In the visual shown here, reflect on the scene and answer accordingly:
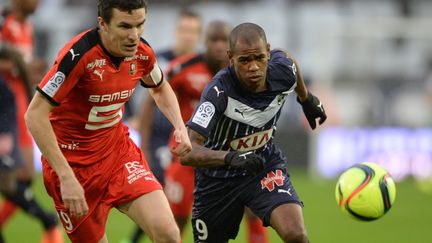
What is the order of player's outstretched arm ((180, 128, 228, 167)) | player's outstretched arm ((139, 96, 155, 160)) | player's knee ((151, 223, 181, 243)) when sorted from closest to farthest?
player's knee ((151, 223, 181, 243)) → player's outstretched arm ((180, 128, 228, 167)) → player's outstretched arm ((139, 96, 155, 160))

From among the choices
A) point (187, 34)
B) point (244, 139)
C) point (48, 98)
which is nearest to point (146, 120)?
point (187, 34)

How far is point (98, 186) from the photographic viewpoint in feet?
21.9

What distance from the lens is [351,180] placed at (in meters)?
7.04

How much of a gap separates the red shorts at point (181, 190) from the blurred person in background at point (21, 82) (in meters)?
1.39

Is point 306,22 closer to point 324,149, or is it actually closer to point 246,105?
point 324,149

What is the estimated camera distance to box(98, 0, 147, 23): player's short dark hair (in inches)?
243

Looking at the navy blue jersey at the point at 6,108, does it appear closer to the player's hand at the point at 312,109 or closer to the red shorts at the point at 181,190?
the red shorts at the point at 181,190

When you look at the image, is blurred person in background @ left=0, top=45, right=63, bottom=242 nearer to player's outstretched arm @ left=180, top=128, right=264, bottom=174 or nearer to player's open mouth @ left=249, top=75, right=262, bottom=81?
player's outstretched arm @ left=180, top=128, right=264, bottom=174

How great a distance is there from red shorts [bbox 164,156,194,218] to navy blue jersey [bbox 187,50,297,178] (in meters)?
1.89

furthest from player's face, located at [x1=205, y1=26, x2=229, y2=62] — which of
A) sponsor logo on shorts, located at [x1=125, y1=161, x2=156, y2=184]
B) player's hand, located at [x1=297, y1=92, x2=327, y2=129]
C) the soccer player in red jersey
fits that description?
sponsor logo on shorts, located at [x1=125, y1=161, x2=156, y2=184]

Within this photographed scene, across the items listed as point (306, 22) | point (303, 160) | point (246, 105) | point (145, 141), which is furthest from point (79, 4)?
point (246, 105)

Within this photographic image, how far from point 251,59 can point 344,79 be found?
52.5 ft

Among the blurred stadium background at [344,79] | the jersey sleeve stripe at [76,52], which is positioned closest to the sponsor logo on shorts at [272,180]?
A: the jersey sleeve stripe at [76,52]

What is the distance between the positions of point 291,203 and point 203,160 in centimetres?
82
